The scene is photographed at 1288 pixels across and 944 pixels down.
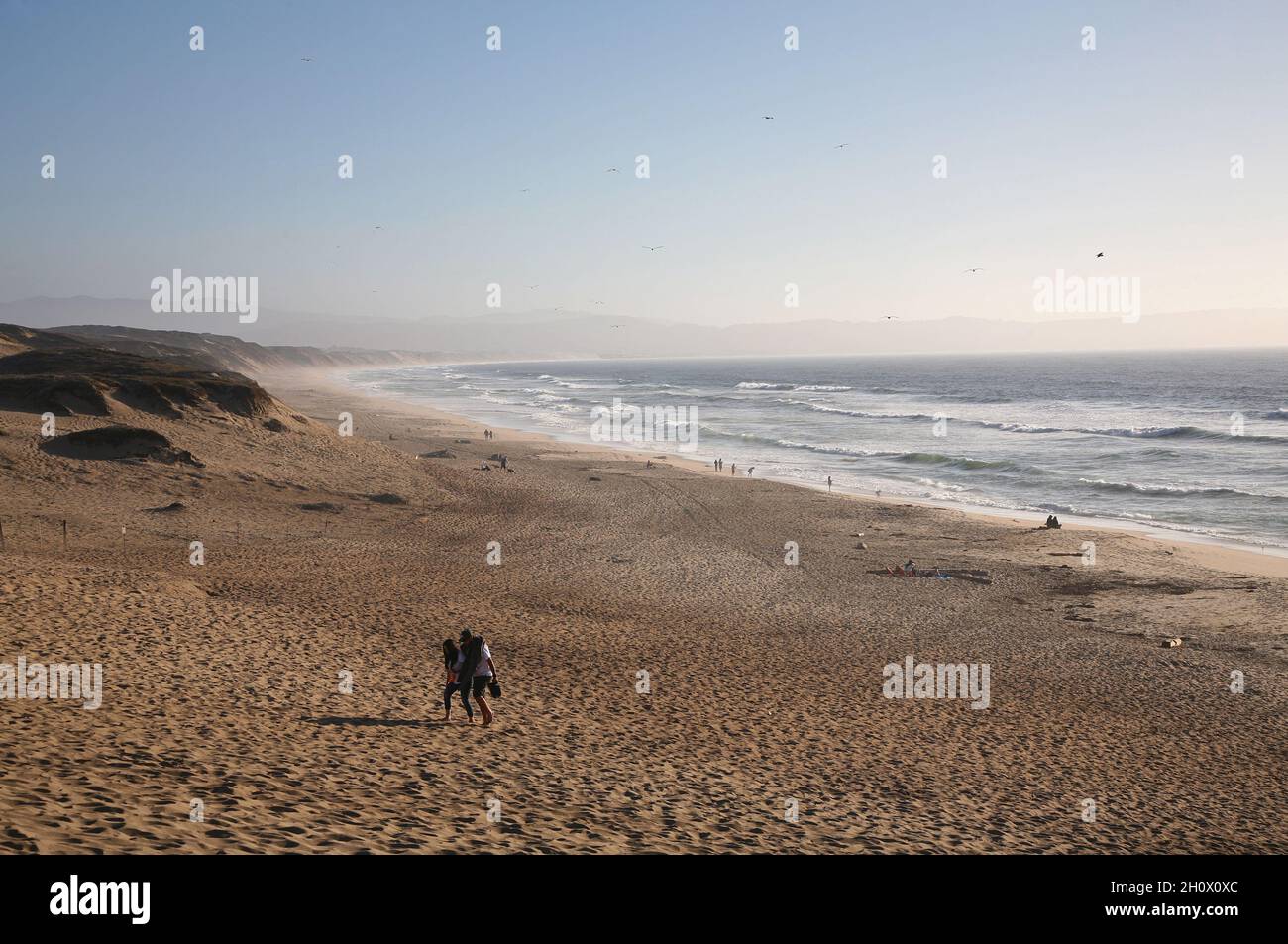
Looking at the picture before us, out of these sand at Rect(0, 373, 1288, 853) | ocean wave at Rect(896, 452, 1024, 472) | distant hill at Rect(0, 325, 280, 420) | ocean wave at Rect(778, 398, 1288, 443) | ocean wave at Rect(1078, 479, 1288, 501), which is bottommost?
sand at Rect(0, 373, 1288, 853)

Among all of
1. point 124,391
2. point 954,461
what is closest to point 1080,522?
point 954,461

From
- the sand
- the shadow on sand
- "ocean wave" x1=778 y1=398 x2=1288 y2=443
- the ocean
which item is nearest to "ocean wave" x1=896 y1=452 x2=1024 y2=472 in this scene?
the ocean

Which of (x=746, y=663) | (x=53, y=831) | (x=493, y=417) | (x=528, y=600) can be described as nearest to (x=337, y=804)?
(x=53, y=831)

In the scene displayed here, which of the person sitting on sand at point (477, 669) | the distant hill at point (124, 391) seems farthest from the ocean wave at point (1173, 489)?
the distant hill at point (124, 391)

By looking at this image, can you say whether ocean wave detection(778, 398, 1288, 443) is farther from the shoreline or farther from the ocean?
the shoreline

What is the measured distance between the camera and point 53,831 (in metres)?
6.96

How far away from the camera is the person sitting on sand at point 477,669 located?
483 inches

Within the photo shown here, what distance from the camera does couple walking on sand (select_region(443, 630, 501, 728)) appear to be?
40.3ft

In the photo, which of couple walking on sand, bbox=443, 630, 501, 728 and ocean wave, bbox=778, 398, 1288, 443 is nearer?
couple walking on sand, bbox=443, 630, 501, 728

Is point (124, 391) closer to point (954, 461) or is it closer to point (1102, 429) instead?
point (954, 461)

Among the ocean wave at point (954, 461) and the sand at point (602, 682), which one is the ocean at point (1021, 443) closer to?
the ocean wave at point (954, 461)

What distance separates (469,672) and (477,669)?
137 millimetres
